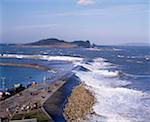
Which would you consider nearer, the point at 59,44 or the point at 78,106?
the point at 78,106

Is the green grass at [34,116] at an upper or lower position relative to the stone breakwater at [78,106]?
upper

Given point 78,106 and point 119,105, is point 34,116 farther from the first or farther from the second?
point 119,105

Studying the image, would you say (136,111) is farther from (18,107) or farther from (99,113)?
(18,107)

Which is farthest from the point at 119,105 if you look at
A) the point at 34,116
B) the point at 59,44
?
the point at 59,44

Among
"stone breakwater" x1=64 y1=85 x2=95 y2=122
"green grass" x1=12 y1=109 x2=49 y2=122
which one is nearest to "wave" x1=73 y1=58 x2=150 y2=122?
"stone breakwater" x1=64 y1=85 x2=95 y2=122

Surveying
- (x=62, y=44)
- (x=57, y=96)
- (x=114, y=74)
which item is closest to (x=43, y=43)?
(x=62, y=44)

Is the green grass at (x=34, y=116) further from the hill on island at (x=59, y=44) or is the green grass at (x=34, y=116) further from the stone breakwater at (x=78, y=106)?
the hill on island at (x=59, y=44)

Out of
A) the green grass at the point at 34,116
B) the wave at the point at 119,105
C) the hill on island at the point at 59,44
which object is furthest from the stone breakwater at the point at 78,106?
the hill on island at the point at 59,44

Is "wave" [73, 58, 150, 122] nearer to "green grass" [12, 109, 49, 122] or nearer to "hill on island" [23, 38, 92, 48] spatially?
"green grass" [12, 109, 49, 122]
